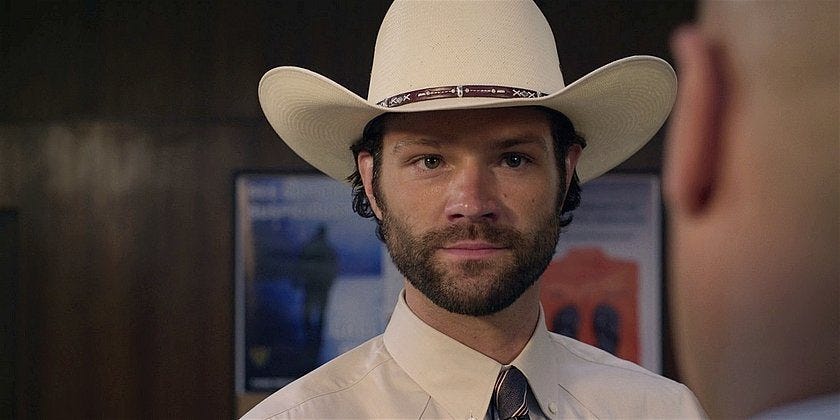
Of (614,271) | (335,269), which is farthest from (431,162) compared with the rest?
(614,271)

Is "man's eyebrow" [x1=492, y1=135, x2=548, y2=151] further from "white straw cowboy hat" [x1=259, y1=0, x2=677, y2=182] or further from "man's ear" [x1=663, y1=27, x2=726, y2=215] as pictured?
"man's ear" [x1=663, y1=27, x2=726, y2=215]

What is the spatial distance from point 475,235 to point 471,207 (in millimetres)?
38

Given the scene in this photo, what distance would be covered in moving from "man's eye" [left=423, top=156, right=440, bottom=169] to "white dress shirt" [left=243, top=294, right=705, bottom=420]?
0.22m

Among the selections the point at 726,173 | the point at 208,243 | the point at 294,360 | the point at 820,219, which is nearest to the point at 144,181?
the point at 208,243

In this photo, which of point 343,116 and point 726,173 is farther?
point 726,173

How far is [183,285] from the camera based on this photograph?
11.2 ft

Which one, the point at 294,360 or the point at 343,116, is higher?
the point at 343,116

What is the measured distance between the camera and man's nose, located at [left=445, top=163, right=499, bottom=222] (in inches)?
48.9

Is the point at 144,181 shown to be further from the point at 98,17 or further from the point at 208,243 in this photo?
the point at 98,17

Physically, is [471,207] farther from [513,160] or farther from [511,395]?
[511,395]

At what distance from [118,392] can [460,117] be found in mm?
2505

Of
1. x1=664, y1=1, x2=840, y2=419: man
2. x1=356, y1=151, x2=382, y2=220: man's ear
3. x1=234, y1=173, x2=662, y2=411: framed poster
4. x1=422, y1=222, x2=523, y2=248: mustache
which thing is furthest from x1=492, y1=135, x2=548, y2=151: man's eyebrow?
x1=234, y1=173, x2=662, y2=411: framed poster

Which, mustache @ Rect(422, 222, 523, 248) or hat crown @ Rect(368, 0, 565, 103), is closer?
mustache @ Rect(422, 222, 523, 248)

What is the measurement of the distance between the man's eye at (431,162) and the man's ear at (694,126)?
1.42 metres
